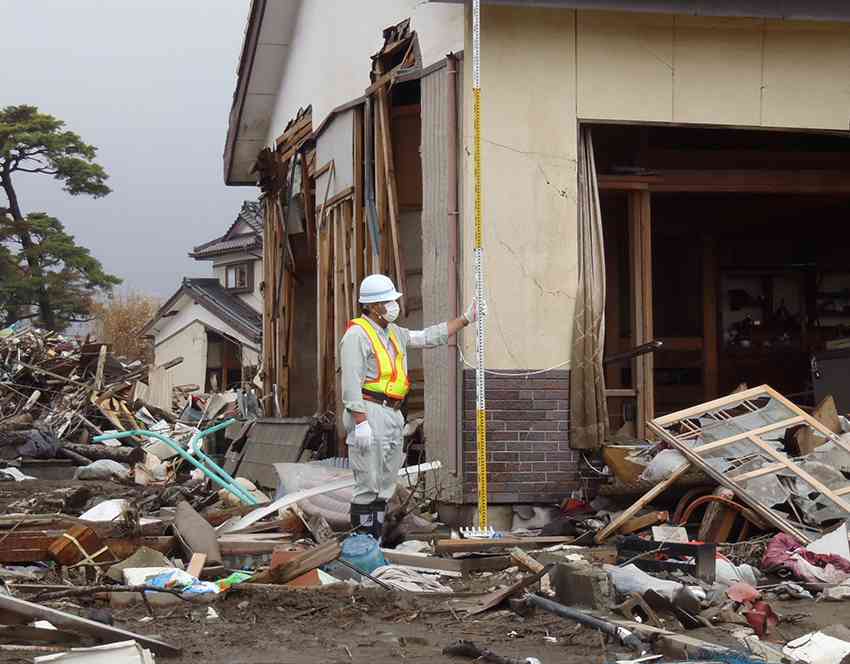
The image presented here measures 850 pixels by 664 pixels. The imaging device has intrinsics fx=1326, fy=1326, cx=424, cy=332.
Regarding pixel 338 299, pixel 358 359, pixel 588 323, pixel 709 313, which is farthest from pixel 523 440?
pixel 709 313

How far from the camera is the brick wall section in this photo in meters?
10.4

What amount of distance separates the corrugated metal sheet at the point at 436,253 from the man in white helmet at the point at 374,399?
979 millimetres

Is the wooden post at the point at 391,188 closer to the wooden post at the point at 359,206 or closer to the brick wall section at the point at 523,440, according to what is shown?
the wooden post at the point at 359,206

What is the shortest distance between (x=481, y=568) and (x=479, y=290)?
2.31 metres

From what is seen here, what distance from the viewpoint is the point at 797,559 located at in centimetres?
823

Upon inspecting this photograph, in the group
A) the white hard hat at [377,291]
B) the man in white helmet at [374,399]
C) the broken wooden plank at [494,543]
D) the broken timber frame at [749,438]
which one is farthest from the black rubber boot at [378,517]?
the broken timber frame at [749,438]

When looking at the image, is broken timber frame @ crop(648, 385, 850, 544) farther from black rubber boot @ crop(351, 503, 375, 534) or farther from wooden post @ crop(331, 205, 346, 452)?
wooden post @ crop(331, 205, 346, 452)

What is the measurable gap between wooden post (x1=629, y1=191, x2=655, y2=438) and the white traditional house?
1227 inches

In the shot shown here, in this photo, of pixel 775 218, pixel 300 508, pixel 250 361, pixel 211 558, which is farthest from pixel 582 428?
pixel 250 361

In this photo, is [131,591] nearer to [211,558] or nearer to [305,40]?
[211,558]

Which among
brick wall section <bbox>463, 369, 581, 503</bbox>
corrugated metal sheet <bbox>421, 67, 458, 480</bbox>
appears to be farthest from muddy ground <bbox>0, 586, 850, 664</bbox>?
corrugated metal sheet <bbox>421, 67, 458, 480</bbox>

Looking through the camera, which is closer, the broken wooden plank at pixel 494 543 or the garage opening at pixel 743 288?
the broken wooden plank at pixel 494 543

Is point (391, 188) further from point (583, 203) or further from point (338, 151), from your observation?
point (583, 203)

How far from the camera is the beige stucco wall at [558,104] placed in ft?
34.6
